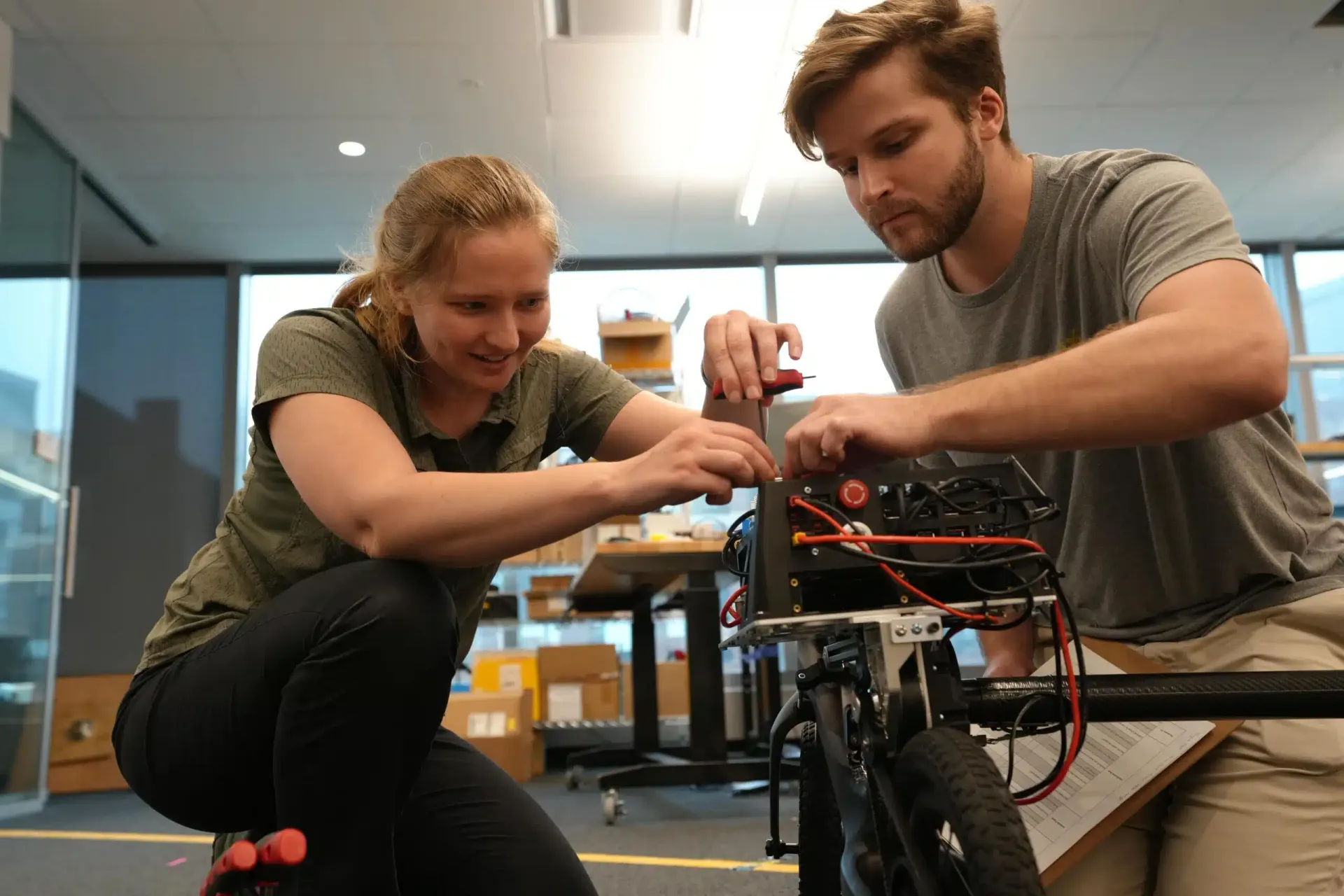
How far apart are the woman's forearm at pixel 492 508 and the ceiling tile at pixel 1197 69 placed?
12.5 feet

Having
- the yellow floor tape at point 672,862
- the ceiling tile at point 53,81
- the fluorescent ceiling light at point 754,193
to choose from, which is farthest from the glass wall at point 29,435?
the fluorescent ceiling light at point 754,193

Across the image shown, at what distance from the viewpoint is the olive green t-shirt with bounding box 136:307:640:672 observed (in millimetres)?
1085

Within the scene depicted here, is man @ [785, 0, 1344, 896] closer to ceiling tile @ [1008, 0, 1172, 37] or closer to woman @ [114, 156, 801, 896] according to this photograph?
woman @ [114, 156, 801, 896]

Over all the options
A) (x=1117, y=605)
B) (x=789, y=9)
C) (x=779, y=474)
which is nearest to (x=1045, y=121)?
(x=789, y=9)

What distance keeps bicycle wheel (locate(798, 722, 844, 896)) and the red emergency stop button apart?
12.6 inches

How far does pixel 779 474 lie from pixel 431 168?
557 millimetres

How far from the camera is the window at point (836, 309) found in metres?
5.56

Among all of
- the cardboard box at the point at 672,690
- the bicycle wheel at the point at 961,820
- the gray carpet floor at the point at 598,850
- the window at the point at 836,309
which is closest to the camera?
the bicycle wheel at the point at 961,820

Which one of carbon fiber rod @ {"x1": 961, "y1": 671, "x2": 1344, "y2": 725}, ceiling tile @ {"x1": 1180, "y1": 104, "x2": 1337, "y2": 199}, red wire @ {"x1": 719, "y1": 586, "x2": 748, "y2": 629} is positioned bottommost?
carbon fiber rod @ {"x1": 961, "y1": 671, "x2": 1344, "y2": 725}

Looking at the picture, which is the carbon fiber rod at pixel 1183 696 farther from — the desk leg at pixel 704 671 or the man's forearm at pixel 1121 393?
the desk leg at pixel 704 671

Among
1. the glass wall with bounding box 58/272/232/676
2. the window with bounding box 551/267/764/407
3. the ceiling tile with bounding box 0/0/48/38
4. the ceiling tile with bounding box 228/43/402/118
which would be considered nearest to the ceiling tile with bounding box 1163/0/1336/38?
the window with bounding box 551/267/764/407

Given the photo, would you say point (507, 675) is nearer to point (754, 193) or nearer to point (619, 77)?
point (754, 193)

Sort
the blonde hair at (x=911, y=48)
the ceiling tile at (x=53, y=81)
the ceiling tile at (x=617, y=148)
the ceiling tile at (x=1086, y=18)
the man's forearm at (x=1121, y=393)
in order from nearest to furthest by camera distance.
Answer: the man's forearm at (x=1121, y=393) → the blonde hair at (x=911, y=48) → the ceiling tile at (x=1086, y=18) → the ceiling tile at (x=53, y=81) → the ceiling tile at (x=617, y=148)

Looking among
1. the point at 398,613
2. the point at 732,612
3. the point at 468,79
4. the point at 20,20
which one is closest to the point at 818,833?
the point at 732,612
